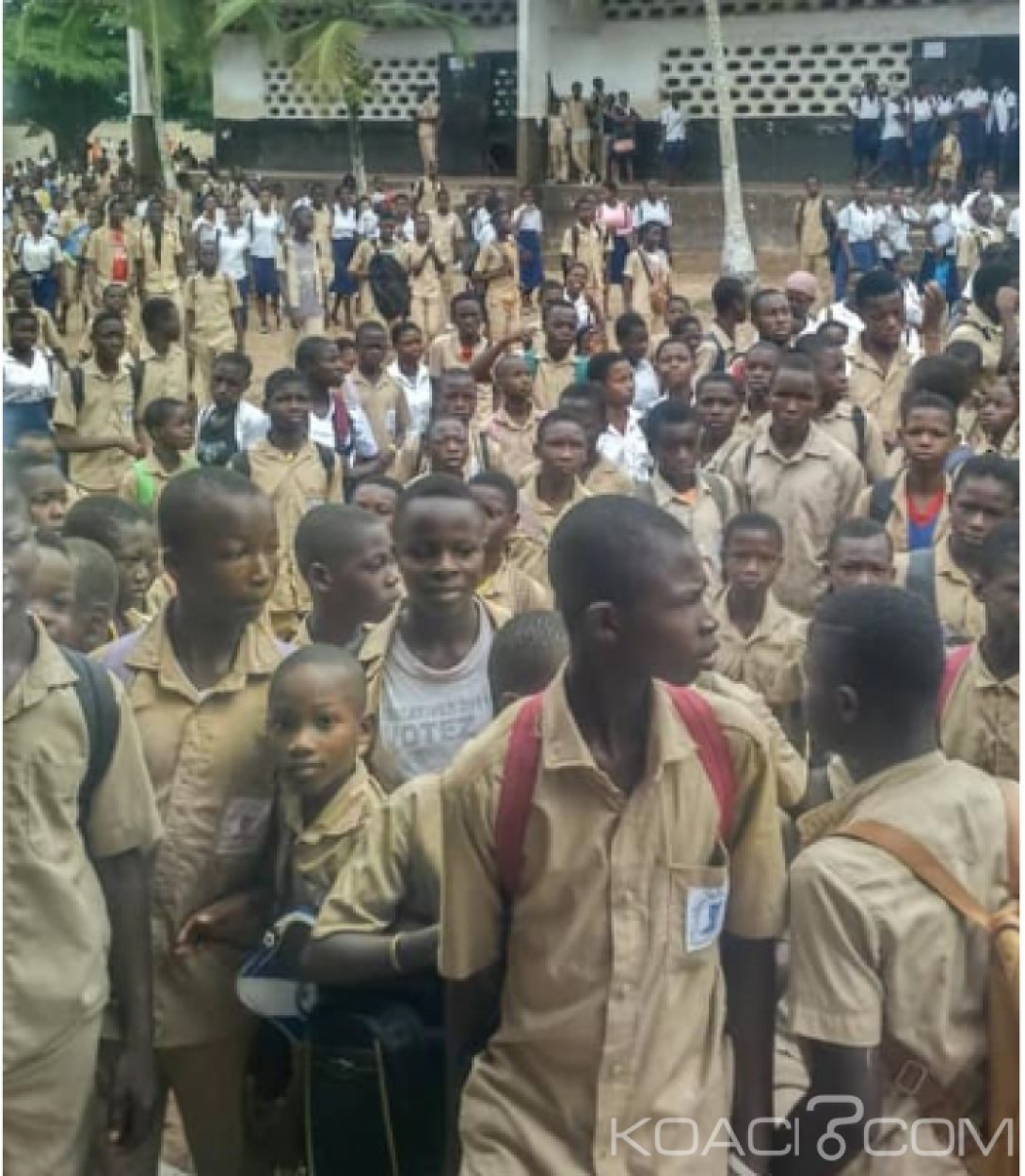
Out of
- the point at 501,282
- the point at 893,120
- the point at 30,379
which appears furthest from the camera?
the point at 893,120

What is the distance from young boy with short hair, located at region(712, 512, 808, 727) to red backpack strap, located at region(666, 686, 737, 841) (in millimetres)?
1450

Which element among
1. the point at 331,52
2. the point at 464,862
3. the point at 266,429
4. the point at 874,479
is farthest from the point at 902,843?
the point at 331,52

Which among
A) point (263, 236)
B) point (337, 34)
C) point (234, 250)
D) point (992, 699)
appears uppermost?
point (337, 34)

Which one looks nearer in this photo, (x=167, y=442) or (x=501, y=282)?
(x=167, y=442)

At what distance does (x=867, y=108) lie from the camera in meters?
19.6

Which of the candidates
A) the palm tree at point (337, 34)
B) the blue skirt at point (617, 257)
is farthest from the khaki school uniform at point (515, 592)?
the palm tree at point (337, 34)

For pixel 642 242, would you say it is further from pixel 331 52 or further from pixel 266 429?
pixel 266 429

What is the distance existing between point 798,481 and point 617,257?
40.4ft

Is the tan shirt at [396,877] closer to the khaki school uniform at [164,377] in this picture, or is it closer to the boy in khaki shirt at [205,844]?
the boy in khaki shirt at [205,844]

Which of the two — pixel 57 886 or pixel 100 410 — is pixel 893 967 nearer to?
pixel 57 886

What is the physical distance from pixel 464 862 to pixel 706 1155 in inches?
17.9

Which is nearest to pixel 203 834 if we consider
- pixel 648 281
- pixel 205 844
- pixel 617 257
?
pixel 205 844

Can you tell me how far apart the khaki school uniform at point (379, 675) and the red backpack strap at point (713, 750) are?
81cm

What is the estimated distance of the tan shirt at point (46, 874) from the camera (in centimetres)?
231
